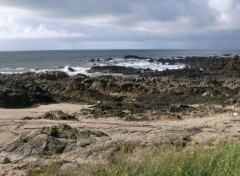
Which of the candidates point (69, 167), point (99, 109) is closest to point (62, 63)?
point (99, 109)

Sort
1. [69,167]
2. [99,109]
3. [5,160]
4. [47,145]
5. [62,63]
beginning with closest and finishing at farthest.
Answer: [69,167] → [5,160] → [47,145] → [99,109] → [62,63]

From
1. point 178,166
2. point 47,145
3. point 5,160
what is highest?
point 178,166

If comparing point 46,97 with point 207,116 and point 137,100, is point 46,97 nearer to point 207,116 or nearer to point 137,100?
point 137,100

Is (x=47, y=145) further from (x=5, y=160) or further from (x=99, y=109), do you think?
(x=99, y=109)

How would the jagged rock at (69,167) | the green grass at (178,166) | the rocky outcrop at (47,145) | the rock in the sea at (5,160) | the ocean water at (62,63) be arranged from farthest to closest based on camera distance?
1. the ocean water at (62,63)
2. the rocky outcrop at (47,145)
3. the rock in the sea at (5,160)
4. the jagged rock at (69,167)
5. the green grass at (178,166)

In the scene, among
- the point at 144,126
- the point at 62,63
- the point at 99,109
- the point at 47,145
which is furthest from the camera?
the point at 62,63

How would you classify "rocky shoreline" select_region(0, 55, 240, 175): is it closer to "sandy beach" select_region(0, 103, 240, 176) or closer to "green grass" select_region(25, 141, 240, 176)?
"sandy beach" select_region(0, 103, 240, 176)

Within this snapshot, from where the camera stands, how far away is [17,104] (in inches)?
981

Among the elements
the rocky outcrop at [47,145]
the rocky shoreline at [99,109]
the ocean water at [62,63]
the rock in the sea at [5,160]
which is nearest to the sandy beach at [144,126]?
the rocky shoreline at [99,109]

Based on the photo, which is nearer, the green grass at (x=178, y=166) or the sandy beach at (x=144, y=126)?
the green grass at (x=178, y=166)

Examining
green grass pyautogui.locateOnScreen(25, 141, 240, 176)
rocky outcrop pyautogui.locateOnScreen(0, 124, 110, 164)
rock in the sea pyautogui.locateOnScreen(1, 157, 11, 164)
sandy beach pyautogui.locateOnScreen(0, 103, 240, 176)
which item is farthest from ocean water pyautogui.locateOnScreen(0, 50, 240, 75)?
green grass pyautogui.locateOnScreen(25, 141, 240, 176)

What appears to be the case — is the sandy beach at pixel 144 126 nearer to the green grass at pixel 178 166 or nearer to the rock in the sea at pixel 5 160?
the rock in the sea at pixel 5 160

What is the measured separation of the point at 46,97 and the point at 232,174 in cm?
2206

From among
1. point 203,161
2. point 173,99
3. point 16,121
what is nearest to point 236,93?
point 173,99
